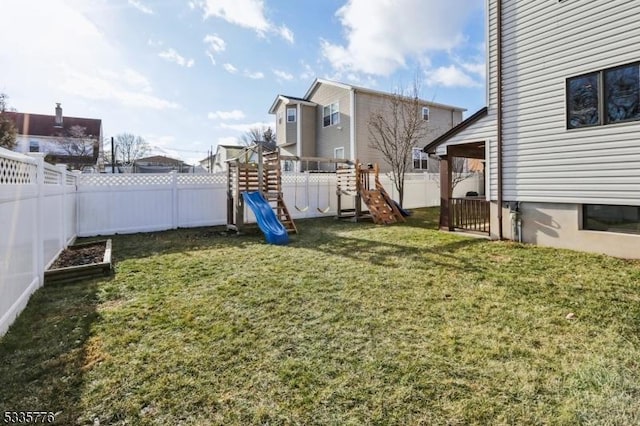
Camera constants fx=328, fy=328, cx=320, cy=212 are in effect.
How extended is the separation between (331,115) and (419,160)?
18.9 ft

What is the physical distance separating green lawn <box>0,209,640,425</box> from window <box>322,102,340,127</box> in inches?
580

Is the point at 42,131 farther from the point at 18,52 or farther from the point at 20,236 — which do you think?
the point at 20,236

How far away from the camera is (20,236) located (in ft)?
11.7

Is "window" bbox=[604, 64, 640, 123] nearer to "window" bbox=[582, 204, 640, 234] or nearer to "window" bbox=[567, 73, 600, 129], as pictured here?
"window" bbox=[567, 73, 600, 129]

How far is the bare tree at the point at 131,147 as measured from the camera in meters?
41.2

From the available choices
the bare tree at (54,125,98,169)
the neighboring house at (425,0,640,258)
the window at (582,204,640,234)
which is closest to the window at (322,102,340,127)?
the neighboring house at (425,0,640,258)

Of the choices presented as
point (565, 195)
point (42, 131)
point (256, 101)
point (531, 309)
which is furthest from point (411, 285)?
point (42, 131)

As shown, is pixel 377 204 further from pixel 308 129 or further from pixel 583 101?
pixel 308 129

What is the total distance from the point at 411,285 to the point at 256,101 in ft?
76.8

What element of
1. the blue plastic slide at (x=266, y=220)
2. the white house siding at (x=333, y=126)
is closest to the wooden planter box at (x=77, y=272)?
the blue plastic slide at (x=266, y=220)

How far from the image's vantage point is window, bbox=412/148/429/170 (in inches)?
743

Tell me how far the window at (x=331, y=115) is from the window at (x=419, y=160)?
4.75 m

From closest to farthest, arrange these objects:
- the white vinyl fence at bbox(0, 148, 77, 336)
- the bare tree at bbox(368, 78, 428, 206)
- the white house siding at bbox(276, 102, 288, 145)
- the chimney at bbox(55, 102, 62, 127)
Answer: the white vinyl fence at bbox(0, 148, 77, 336) < the bare tree at bbox(368, 78, 428, 206) < the white house siding at bbox(276, 102, 288, 145) < the chimney at bbox(55, 102, 62, 127)

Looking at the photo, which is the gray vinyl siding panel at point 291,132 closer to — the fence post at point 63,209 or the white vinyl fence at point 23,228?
the fence post at point 63,209
